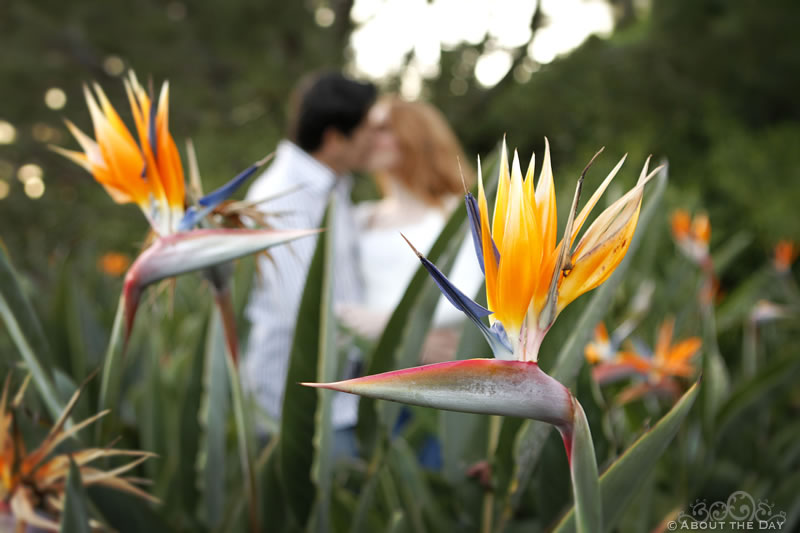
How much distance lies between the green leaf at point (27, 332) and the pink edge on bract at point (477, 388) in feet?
0.90

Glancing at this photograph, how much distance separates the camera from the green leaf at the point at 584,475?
0.78 feet

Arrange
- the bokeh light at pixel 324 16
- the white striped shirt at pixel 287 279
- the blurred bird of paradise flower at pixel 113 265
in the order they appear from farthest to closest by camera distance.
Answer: the bokeh light at pixel 324 16
the blurred bird of paradise flower at pixel 113 265
the white striped shirt at pixel 287 279

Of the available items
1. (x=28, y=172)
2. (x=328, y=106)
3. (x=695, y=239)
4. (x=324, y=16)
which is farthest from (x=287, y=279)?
(x=324, y=16)

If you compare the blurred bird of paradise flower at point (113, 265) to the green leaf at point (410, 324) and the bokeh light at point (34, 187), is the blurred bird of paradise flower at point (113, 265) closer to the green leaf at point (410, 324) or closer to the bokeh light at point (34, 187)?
the bokeh light at point (34, 187)

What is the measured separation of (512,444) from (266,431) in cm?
37

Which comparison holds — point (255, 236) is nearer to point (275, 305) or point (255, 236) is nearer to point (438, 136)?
point (275, 305)

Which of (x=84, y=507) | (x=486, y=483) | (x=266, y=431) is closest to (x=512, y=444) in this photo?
(x=486, y=483)

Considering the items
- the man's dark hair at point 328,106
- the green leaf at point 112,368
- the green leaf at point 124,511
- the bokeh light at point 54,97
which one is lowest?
the green leaf at point 124,511

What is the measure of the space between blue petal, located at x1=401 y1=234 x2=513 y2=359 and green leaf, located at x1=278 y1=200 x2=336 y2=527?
20 cm

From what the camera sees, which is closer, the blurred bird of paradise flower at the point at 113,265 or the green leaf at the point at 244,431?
the green leaf at the point at 244,431

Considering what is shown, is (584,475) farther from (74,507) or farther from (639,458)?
(74,507)

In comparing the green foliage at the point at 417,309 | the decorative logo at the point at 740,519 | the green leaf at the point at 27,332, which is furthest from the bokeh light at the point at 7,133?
the decorative logo at the point at 740,519

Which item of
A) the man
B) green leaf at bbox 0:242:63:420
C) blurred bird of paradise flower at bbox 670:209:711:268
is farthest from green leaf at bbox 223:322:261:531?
blurred bird of paradise flower at bbox 670:209:711:268

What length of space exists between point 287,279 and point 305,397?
457 millimetres
